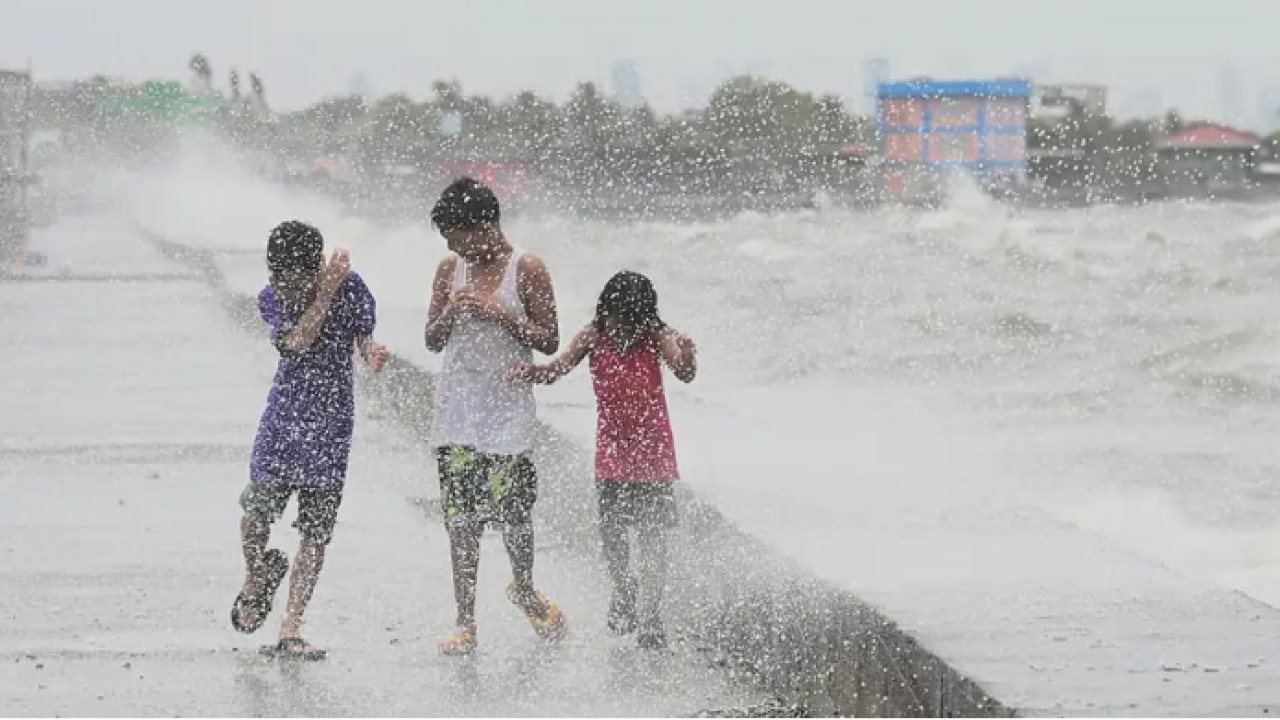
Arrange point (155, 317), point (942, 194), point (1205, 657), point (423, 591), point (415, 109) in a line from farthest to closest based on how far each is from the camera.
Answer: point (415, 109), point (942, 194), point (155, 317), point (423, 591), point (1205, 657)

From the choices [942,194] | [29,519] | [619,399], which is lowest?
[942,194]

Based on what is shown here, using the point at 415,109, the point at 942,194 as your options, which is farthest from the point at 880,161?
the point at 415,109

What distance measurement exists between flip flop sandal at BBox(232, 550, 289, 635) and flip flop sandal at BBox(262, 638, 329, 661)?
90mm

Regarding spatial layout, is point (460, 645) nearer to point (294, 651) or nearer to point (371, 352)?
point (294, 651)

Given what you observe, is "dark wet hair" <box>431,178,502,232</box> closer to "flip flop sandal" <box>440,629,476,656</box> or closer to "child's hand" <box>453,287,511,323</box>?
"child's hand" <box>453,287,511,323</box>

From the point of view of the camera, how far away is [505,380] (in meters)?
6.73

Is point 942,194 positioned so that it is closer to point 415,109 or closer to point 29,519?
point 415,109

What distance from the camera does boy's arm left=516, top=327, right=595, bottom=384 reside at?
22.0ft

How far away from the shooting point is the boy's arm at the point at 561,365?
6.71 metres

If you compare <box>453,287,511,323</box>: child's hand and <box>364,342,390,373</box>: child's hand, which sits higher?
<box>453,287,511,323</box>: child's hand

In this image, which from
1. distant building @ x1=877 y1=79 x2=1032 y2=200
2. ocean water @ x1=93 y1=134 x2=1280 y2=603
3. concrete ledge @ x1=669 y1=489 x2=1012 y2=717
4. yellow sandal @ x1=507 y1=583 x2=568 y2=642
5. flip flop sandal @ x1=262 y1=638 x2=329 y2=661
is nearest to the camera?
concrete ledge @ x1=669 y1=489 x2=1012 y2=717

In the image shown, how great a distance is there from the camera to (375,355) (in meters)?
6.72

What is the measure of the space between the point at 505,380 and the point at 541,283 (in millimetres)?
261

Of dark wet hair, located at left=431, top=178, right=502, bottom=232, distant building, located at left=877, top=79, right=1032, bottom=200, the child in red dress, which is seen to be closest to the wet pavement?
the child in red dress
